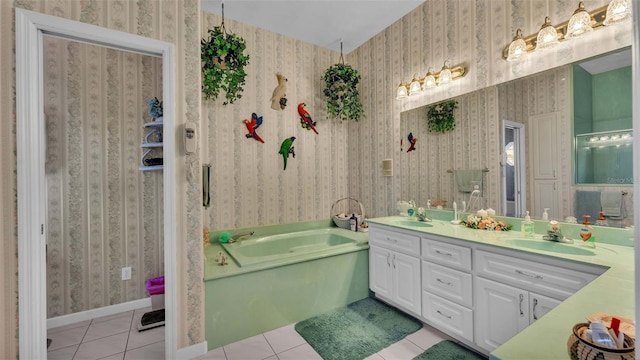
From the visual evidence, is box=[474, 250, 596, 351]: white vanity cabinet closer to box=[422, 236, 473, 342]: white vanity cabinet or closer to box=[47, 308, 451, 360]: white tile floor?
box=[422, 236, 473, 342]: white vanity cabinet

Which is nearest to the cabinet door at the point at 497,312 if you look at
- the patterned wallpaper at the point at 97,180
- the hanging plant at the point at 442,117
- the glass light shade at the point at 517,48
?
the hanging plant at the point at 442,117

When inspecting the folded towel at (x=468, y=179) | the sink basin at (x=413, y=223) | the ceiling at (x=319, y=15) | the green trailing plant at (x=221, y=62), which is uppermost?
the ceiling at (x=319, y=15)

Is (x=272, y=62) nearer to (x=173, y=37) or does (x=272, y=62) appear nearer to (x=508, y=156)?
(x=173, y=37)

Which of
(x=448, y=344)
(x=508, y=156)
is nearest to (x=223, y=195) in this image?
(x=448, y=344)

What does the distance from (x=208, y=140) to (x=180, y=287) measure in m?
1.57

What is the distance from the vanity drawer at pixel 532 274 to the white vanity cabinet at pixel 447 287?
13 cm

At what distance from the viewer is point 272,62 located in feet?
10.8

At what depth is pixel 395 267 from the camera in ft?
8.10

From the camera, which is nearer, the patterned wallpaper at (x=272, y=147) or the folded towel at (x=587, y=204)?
the folded towel at (x=587, y=204)

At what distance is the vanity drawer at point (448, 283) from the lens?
6.24 feet

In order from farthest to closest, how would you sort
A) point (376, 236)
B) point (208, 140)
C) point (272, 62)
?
point (272, 62) < point (208, 140) < point (376, 236)

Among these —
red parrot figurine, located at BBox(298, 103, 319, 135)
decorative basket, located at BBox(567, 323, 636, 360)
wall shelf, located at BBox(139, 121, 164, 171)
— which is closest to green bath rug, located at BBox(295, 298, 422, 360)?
decorative basket, located at BBox(567, 323, 636, 360)

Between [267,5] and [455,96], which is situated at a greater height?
[267,5]

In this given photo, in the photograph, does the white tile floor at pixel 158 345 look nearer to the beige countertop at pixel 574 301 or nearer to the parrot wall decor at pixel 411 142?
the beige countertop at pixel 574 301
